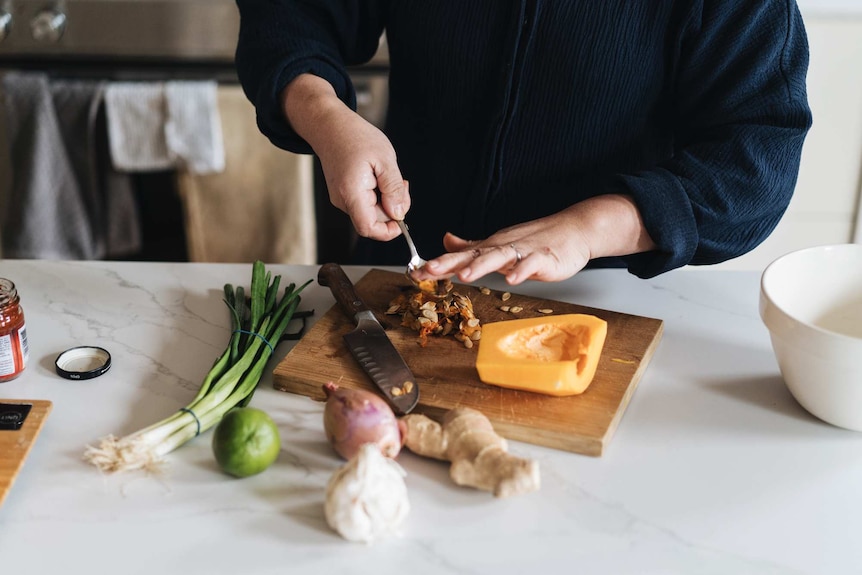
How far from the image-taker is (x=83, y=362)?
1247 mm

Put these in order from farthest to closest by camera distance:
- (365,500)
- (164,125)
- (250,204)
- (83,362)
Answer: (250,204) < (164,125) < (83,362) < (365,500)

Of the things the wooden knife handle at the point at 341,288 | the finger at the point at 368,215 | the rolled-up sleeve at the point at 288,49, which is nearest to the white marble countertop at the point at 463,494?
the wooden knife handle at the point at 341,288

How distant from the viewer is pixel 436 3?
1510 millimetres

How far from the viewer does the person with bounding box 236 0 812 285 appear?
1.29m

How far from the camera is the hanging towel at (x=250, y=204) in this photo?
8.39 feet

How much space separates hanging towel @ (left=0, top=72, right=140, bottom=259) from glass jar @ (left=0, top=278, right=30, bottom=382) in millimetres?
1429

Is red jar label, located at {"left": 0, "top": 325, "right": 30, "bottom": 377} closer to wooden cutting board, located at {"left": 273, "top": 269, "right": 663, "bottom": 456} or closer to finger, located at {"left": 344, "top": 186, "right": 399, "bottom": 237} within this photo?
wooden cutting board, located at {"left": 273, "top": 269, "right": 663, "bottom": 456}

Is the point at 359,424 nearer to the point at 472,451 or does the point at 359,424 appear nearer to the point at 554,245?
the point at 472,451

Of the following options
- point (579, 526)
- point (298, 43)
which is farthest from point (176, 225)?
point (579, 526)

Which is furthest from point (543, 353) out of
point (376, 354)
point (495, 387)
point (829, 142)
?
point (829, 142)

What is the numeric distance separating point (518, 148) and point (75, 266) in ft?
2.72

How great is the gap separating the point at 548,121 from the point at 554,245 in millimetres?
364

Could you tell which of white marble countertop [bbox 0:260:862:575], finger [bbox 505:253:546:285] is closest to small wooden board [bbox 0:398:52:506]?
white marble countertop [bbox 0:260:862:575]

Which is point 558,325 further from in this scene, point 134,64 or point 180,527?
point 134,64
